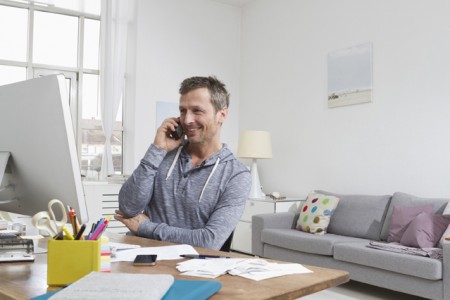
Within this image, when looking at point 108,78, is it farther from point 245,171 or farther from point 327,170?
point 245,171

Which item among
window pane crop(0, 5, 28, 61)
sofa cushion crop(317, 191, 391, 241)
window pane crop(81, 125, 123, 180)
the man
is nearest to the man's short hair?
the man

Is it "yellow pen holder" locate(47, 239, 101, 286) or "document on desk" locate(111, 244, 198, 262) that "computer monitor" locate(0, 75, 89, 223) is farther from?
"yellow pen holder" locate(47, 239, 101, 286)

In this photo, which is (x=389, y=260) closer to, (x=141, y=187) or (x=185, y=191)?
(x=185, y=191)

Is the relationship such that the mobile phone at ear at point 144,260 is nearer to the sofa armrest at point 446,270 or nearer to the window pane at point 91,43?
the sofa armrest at point 446,270

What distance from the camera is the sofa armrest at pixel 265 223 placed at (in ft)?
15.1

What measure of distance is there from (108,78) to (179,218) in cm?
403

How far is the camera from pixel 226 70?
20.8 feet

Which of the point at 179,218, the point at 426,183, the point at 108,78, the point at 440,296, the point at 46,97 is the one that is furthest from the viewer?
the point at 108,78

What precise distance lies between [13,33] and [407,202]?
453 centimetres

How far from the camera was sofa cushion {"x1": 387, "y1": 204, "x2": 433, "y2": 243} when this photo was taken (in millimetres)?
3753

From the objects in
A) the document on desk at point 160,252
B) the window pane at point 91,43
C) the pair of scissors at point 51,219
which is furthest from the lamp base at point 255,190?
the pair of scissors at point 51,219

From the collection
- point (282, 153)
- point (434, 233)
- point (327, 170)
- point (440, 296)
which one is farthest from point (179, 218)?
point (282, 153)

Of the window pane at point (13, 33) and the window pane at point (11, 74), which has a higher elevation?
the window pane at point (13, 33)

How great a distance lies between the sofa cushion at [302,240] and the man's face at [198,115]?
7.79ft
